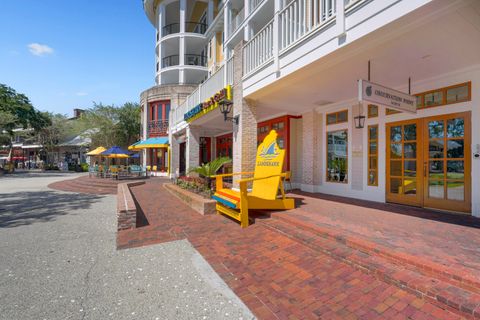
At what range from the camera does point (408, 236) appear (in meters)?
3.65

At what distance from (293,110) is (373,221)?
560cm

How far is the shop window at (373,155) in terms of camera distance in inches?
268

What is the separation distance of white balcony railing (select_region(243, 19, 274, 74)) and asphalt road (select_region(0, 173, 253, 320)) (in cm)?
544

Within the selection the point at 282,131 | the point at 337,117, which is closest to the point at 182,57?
the point at 282,131

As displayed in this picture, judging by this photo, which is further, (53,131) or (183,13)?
(53,131)

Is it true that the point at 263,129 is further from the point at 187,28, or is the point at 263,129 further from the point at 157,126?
the point at 187,28

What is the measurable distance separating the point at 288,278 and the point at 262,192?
2947 millimetres

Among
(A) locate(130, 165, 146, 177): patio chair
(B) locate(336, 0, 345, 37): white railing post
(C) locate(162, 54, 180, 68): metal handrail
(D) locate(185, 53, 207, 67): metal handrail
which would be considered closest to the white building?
(B) locate(336, 0, 345, 37): white railing post

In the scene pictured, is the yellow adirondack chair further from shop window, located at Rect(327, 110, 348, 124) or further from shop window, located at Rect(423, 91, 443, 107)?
shop window, located at Rect(423, 91, 443, 107)

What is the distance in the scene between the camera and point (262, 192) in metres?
5.85

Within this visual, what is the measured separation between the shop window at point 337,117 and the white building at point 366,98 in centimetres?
5

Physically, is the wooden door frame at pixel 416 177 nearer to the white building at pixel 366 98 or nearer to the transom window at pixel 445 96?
the white building at pixel 366 98

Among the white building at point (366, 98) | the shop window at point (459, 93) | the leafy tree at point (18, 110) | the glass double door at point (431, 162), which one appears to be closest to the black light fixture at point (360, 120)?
the white building at point (366, 98)

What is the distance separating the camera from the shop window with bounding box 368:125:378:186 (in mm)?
6801
